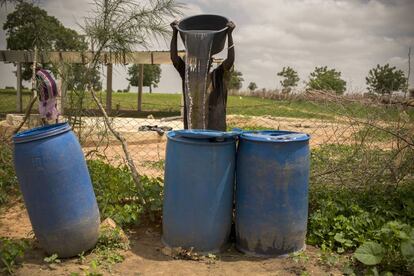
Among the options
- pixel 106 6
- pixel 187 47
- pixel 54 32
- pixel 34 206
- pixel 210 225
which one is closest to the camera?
pixel 34 206

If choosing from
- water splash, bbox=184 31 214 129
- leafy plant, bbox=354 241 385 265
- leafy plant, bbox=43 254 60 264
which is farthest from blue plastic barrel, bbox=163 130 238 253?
leafy plant, bbox=354 241 385 265

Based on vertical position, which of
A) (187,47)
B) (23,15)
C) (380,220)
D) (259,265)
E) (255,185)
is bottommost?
(259,265)

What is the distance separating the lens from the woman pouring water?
156 inches

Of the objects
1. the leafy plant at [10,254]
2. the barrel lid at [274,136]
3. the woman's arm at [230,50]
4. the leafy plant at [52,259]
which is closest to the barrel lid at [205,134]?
the barrel lid at [274,136]

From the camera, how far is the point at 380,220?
139 inches

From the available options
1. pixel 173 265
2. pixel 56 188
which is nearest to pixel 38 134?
pixel 56 188

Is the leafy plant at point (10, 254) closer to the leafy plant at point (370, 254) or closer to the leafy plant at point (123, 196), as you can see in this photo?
the leafy plant at point (123, 196)

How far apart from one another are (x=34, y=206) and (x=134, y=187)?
51.4 inches

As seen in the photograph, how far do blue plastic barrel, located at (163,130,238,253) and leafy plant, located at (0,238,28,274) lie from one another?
1095 mm

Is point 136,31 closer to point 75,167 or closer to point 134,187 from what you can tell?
point 134,187

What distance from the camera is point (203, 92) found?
395cm

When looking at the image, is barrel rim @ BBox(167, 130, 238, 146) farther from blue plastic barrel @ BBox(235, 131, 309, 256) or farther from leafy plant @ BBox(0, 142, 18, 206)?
leafy plant @ BBox(0, 142, 18, 206)

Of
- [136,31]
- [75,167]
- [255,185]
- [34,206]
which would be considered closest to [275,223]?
[255,185]

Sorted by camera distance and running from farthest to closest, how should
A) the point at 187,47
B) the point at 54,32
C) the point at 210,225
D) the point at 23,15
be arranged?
the point at 54,32, the point at 23,15, the point at 187,47, the point at 210,225
